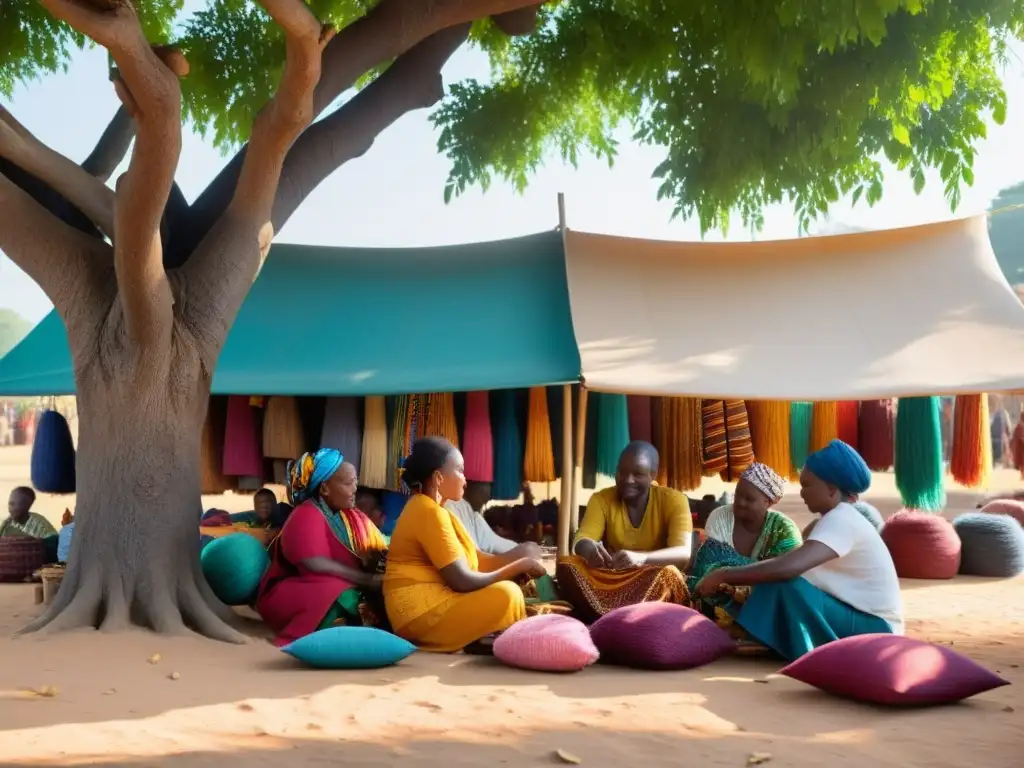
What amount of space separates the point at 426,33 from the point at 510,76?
3.70 metres

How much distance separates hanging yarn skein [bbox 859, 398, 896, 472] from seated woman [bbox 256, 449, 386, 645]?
398 cm

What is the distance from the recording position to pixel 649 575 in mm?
5824

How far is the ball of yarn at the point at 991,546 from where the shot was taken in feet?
29.7

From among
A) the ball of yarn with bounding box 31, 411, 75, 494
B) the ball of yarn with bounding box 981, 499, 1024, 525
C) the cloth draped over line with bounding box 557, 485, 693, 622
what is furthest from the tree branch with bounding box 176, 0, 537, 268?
the ball of yarn with bounding box 981, 499, 1024, 525

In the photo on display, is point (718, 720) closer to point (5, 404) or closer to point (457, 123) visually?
point (457, 123)

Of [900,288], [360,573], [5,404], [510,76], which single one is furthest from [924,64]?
[5,404]

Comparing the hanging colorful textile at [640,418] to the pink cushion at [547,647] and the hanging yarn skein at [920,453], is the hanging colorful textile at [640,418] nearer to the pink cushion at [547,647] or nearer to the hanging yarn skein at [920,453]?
the hanging yarn skein at [920,453]

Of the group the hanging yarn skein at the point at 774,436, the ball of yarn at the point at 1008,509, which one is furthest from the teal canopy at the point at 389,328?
the ball of yarn at the point at 1008,509

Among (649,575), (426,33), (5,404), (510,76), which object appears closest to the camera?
(649,575)

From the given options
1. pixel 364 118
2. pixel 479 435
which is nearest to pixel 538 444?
pixel 479 435

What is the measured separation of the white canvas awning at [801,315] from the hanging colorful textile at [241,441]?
2.57 meters

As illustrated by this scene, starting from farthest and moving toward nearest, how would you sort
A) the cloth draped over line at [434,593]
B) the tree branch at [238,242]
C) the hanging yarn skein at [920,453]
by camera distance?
the hanging yarn skein at [920,453] < the tree branch at [238,242] < the cloth draped over line at [434,593]

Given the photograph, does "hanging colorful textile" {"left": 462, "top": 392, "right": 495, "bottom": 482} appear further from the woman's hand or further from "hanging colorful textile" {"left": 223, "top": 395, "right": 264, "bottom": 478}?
the woman's hand

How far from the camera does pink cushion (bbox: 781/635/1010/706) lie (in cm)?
427
